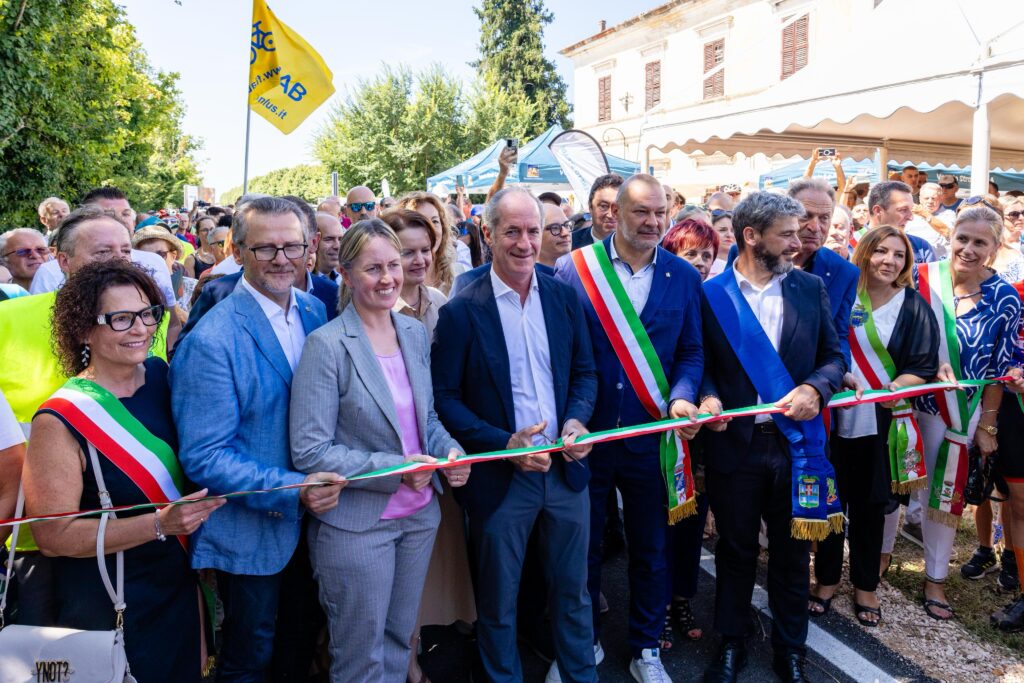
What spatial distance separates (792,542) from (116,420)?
268 centimetres

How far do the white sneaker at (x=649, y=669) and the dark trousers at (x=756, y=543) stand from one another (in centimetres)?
32

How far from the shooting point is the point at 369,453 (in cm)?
255

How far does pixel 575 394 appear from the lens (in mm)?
3045

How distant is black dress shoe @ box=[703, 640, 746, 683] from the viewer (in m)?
3.13

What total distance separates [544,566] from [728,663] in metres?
0.95

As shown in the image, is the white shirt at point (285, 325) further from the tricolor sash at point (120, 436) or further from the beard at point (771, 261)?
the beard at point (771, 261)

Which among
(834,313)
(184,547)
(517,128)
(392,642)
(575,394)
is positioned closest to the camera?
(184,547)

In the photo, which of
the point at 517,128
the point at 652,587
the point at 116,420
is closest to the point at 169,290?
the point at 116,420

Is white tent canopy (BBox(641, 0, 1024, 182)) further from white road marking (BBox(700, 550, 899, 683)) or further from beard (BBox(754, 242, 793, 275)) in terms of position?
white road marking (BBox(700, 550, 899, 683))

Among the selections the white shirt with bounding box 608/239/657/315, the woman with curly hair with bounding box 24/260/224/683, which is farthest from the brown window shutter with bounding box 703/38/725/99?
the woman with curly hair with bounding box 24/260/224/683

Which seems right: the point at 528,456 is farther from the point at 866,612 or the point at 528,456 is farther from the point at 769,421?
the point at 866,612

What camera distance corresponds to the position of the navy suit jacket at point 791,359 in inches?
123

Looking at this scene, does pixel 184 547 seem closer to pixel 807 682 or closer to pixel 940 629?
pixel 807 682

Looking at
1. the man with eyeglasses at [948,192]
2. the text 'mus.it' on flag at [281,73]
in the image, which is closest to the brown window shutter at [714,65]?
the man with eyeglasses at [948,192]
